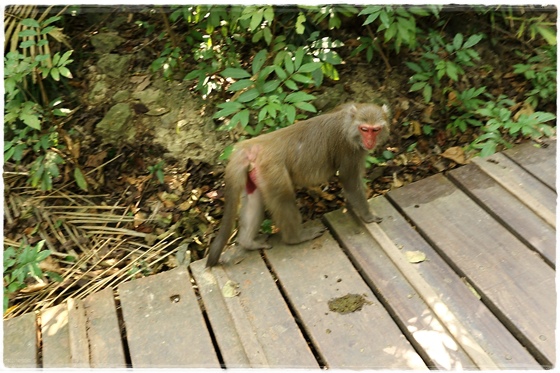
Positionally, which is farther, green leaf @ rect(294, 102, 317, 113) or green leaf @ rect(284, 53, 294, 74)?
green leaf @ rect(284, 53, 294, 74)

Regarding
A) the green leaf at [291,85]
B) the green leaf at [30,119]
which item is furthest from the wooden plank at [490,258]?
the green leaf at [30,119]

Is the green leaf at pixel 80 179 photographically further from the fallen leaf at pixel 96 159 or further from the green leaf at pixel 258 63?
the green leaf at pixel 258 63

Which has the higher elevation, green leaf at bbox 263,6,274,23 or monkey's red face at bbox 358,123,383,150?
green leaf at bbox 263,6,274,23

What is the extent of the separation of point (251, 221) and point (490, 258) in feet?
5.58

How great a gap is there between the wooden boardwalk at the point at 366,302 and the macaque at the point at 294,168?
7.2 inches

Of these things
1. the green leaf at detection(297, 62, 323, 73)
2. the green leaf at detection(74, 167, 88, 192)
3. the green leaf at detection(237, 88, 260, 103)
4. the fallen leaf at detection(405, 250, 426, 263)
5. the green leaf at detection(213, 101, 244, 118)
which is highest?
the green leaf at detection(297, 62, 323, 73)

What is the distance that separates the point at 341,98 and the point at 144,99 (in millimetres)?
1983

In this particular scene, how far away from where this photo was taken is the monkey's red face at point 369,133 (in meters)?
3.90

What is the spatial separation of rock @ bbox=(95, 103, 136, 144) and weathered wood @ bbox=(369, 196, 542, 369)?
2.60 meters

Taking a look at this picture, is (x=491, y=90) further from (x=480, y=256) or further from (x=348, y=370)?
(x=348, y=370)

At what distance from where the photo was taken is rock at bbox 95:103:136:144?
213 inches

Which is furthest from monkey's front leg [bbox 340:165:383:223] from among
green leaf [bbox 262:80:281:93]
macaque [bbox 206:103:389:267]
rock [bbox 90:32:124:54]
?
rock [bbox 90:32:124:54]

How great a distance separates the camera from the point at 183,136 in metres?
5.35

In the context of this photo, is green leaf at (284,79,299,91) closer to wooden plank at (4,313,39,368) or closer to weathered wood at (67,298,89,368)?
weathered wood at (67,298,89,368)
